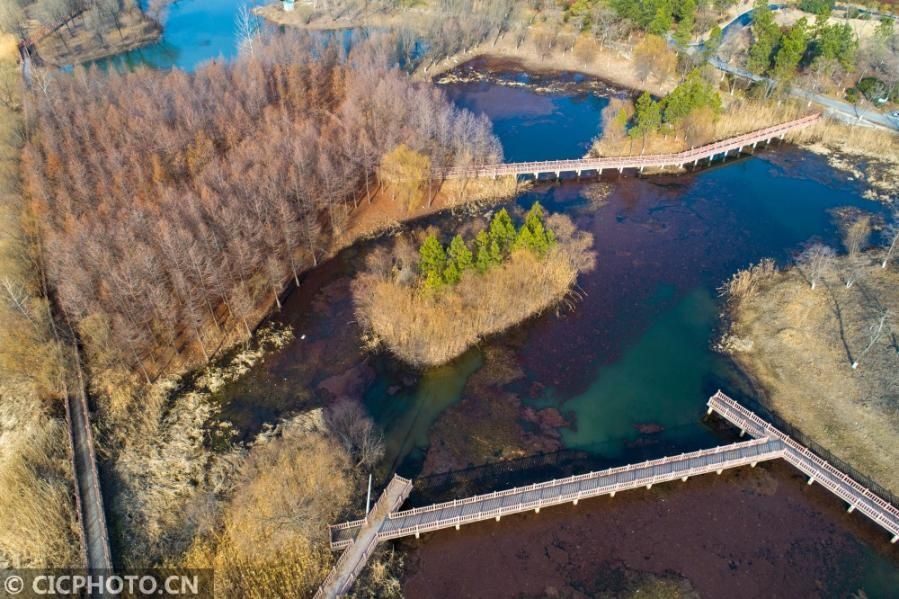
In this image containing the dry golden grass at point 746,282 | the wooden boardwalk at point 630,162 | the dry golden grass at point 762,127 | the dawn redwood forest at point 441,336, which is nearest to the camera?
the dawn redwood forest at point 441,336

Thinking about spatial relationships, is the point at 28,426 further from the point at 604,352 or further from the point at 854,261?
the point at 854,261

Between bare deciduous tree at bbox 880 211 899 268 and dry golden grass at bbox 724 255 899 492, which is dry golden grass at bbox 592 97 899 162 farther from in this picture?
dry golden grass at bbox 724 255 899 492

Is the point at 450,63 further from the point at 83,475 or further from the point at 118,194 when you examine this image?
the point at 83,475

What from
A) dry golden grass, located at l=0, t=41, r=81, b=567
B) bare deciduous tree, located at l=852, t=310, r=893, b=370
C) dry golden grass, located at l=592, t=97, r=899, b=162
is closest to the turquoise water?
dry golden grass, located at l=0, t=41, r=81, b=567

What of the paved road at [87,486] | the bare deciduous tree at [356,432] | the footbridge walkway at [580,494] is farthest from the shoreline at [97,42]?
the footbridge walkway at [580,494]

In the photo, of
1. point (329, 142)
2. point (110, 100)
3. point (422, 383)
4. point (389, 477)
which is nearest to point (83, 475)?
point (389, 477)

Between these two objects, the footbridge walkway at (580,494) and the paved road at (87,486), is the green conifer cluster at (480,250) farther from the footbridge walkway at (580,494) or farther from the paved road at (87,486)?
the paved road at (87,486)

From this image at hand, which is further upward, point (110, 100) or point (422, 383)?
point (110, 100)
